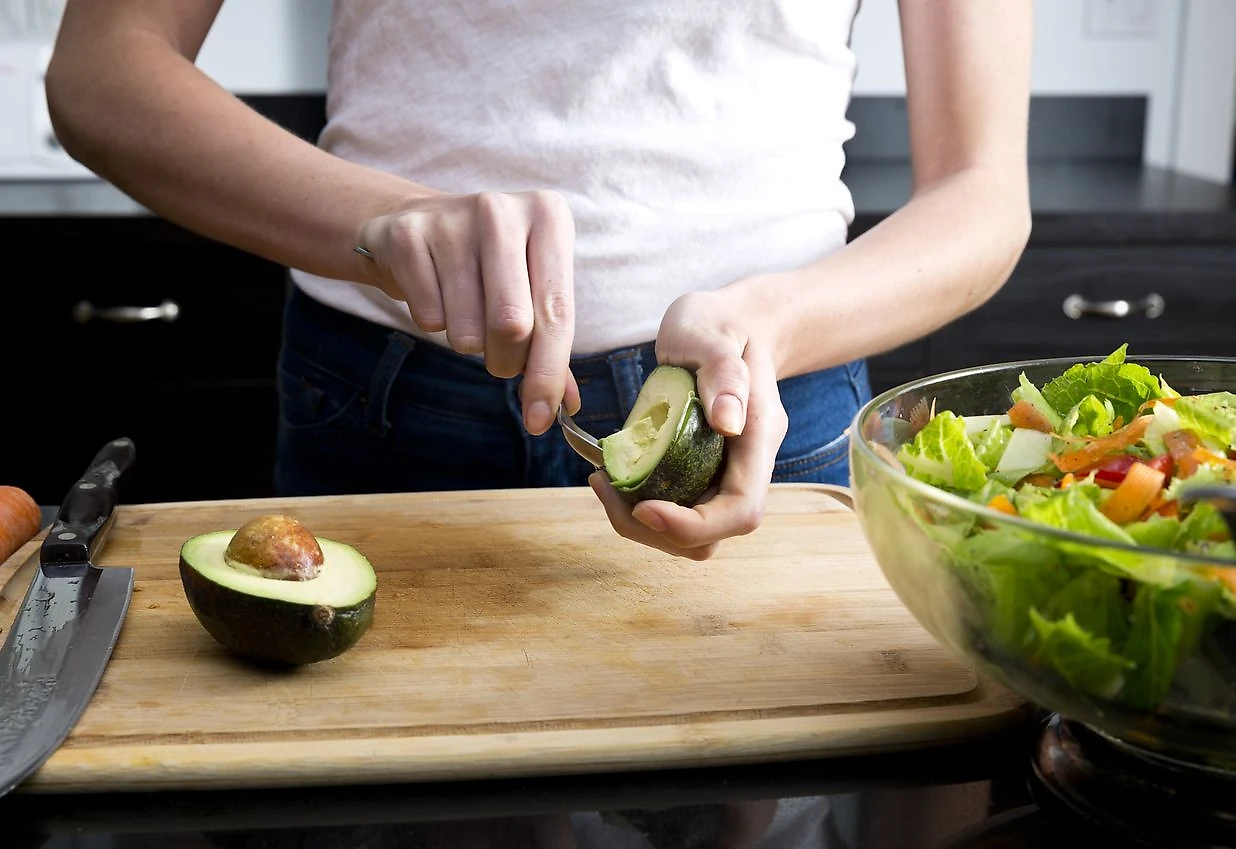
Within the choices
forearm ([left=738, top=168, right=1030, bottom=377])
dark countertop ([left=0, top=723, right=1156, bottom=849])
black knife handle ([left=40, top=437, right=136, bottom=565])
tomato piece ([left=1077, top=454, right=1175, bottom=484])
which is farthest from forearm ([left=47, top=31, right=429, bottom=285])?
tomato piece ([left=1077, top=454, right=1175, bottom=484])

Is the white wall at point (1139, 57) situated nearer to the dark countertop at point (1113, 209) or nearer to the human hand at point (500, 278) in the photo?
the dark countertop at point (1113, 209)

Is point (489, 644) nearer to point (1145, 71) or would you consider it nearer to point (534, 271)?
point (534, 271)

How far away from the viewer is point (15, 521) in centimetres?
103

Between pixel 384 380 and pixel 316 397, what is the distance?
0.32 feet

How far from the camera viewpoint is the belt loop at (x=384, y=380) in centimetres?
120

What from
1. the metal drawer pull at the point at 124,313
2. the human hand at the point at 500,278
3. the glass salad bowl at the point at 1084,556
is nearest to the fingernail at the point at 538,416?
the human hand at the point at 500,278

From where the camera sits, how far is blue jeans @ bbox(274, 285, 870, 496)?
1.20 meters

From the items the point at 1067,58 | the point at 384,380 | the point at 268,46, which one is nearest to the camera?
the point at 384,380

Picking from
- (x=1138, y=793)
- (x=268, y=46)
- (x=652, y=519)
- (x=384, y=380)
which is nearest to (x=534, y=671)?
(x=652, y=519)

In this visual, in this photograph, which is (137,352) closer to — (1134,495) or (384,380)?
(384,380)

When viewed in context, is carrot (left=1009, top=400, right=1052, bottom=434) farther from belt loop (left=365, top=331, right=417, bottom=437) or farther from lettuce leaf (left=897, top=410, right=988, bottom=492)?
belt loop (left=365, top=331, right=417, bottom=437)

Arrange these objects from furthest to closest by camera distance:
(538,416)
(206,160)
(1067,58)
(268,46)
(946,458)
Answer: (1067,58)
(268,46)
(206,160)
(538,416)
(946,458)

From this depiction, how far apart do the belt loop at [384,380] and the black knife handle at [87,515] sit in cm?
22

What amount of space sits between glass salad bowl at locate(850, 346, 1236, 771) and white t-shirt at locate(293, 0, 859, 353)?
422mm
